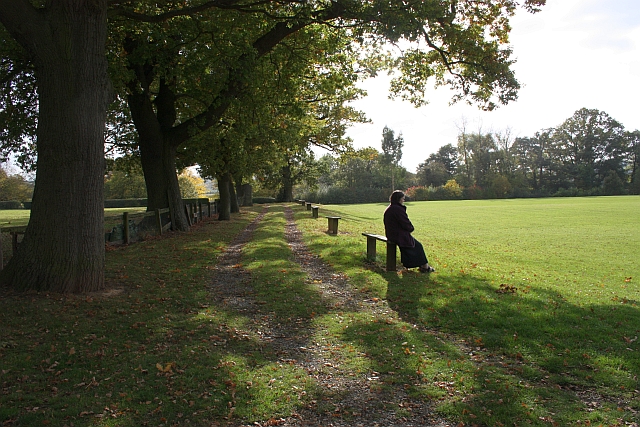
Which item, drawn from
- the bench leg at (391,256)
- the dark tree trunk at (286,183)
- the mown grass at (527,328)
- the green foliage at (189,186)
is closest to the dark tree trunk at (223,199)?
the mown grass at (527,328)

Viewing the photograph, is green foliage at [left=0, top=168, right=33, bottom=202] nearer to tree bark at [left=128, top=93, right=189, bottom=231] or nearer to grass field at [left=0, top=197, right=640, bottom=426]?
tree bark at [left=128, top=93, right=189, bottom=231]

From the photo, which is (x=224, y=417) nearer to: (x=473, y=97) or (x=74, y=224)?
(x=74, y=224)

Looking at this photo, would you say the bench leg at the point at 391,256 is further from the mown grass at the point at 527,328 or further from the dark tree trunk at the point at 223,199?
the dark tree trunk at the point at 223,199

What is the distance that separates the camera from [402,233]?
9797mm

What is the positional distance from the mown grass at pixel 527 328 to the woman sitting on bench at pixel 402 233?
1.18ft

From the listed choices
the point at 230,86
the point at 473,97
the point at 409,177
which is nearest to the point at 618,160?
the point at 409,177

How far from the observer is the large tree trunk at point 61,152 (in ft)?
24.4

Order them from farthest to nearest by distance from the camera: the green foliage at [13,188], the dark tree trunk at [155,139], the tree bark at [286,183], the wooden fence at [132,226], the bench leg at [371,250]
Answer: the green foliage at [13,188]
the tree bark at [286,183]
the dark tree trunk at [155,139]
the wooden fence at [132,226]
the bench leg at [371,250]

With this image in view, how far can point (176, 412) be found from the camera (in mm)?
4078

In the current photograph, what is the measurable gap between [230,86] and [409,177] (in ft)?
316

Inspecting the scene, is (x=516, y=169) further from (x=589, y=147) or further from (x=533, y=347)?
(x=533, y=347)

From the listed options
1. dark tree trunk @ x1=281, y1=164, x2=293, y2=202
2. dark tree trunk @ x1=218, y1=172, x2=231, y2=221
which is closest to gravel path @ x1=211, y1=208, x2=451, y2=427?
dark tree trunk @ x1=218, y1=172, x2=231, y2=221

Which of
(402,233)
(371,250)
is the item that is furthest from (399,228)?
(371,250)

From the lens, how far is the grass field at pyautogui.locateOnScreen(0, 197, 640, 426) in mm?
4137
